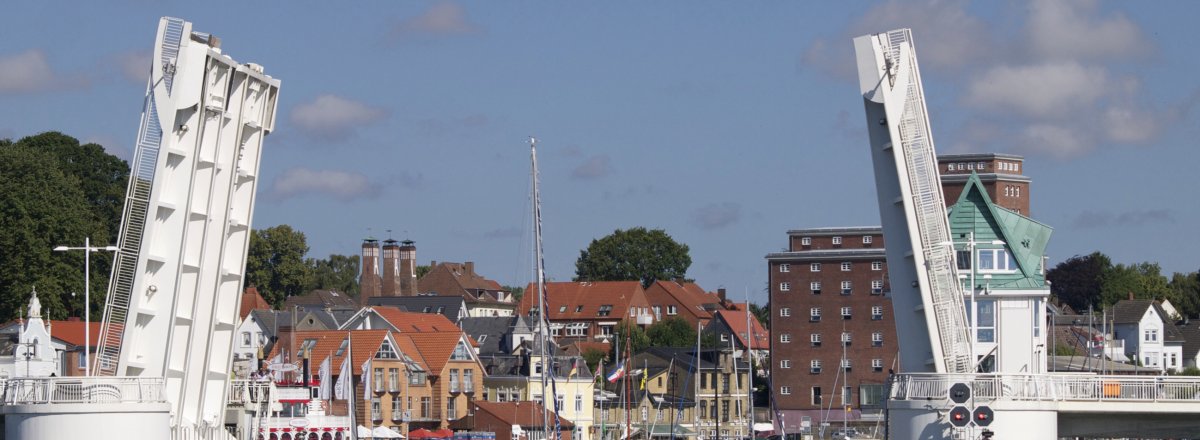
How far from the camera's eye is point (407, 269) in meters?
138

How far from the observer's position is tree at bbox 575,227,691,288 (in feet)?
505

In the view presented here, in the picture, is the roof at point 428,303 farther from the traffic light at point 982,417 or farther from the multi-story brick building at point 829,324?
the traffic light at point 982,417

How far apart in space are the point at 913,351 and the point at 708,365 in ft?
228

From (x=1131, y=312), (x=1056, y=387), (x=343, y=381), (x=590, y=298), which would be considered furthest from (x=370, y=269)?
(x=1056, y=387)

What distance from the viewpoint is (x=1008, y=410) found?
3422cm

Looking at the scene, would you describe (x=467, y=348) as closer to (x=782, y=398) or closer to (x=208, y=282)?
(x=782, y=398)

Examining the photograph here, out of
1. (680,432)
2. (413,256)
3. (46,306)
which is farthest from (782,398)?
(413,256)

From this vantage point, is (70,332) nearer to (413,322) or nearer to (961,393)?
(413,322)

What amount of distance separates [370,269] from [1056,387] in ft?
339

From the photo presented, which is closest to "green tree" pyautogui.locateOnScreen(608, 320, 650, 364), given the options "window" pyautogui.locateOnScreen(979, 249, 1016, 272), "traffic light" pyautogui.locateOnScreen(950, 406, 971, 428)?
"window" pyautogui.locateOnScreen(979, 249, 1016, 272)

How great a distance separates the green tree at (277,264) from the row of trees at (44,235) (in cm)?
3427

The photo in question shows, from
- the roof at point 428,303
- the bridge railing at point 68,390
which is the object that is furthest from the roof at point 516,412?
the bridge railing at point 68,390

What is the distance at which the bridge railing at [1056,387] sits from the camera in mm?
34281

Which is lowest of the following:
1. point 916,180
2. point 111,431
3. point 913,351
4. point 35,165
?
point 111,431
